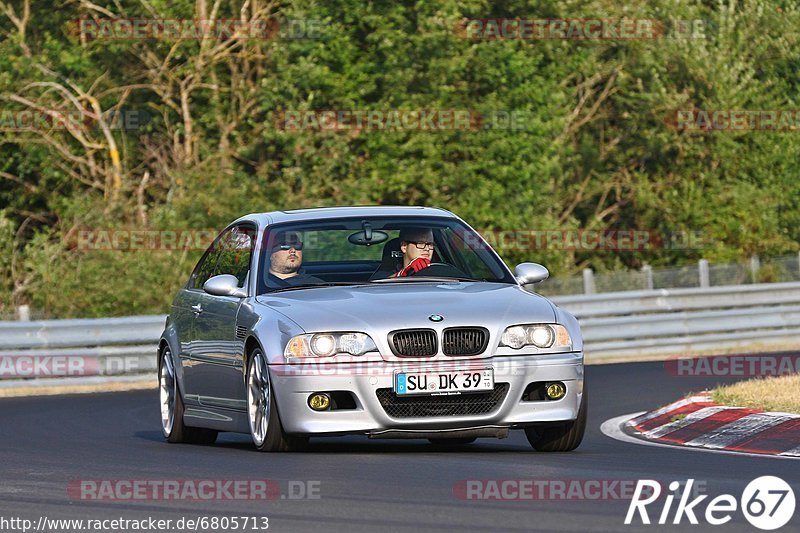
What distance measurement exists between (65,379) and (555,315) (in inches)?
438

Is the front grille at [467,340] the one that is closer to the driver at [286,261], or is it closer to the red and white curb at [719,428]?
the driver at [286,261]

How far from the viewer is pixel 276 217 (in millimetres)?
11859

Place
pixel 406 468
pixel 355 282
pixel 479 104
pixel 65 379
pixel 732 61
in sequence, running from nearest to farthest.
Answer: pixel 406 468
pixel 355 282
pixel 65 379
pixel 479 104
pixel 732 61

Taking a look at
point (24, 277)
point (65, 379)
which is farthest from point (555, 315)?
point (24, 277)

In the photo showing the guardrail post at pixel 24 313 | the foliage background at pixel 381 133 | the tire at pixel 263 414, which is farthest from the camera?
the foliage background at pixel 381 133

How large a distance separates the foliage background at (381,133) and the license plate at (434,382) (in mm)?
17926

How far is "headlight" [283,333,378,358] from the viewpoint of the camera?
10.1 m

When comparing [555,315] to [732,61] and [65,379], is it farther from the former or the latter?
[732,61]

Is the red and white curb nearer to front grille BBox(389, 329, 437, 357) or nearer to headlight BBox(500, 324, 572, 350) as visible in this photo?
headlight BBox(500, 324, 572, 350)

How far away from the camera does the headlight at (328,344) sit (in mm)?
10062

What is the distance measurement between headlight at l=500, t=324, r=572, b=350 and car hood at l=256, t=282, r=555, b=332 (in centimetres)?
4

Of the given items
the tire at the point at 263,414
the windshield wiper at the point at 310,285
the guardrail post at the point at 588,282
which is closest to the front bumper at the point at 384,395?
the tire at the point at 263,414

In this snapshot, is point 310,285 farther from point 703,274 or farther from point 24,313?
point 703,274

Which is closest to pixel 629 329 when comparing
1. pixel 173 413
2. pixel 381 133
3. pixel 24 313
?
pixel 24 313
